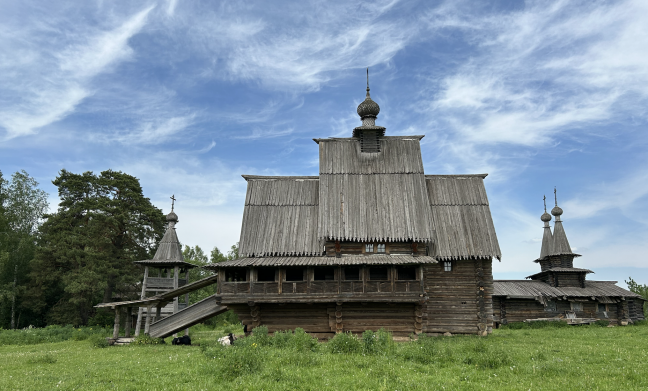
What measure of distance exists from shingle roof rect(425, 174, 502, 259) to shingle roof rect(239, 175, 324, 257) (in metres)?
6.87

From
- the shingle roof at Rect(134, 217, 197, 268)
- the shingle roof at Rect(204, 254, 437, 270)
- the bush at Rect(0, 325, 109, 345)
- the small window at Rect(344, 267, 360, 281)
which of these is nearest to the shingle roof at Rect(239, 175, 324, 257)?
the shingle roof at Rect(204, 254, 437, 270)

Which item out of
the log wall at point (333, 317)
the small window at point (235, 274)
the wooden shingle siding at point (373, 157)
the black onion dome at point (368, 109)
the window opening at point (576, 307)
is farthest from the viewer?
the window opening at point (576, 307)

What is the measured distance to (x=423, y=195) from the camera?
25.2 meters

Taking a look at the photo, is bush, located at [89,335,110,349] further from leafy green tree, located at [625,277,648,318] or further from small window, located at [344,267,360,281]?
leafy green tree, located at [625,277,648,318]

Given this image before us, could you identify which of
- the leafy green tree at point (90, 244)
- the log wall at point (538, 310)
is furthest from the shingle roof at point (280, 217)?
the log wall at point (538, 310)

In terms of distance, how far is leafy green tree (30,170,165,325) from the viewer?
32.8 metres

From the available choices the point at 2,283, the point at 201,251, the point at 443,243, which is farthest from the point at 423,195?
the point at 201,251

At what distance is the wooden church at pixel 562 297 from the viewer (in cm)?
3509

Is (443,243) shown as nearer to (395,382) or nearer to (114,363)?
(395,382)

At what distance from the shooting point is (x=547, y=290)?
119 ft

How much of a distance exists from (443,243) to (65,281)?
26829 mm

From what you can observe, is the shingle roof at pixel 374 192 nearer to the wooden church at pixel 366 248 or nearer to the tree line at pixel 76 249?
the wooden church at pixel 366 248

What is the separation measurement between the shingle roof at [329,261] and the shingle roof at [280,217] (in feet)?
3.65

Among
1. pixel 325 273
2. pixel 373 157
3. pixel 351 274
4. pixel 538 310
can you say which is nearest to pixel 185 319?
pixel 325 273
